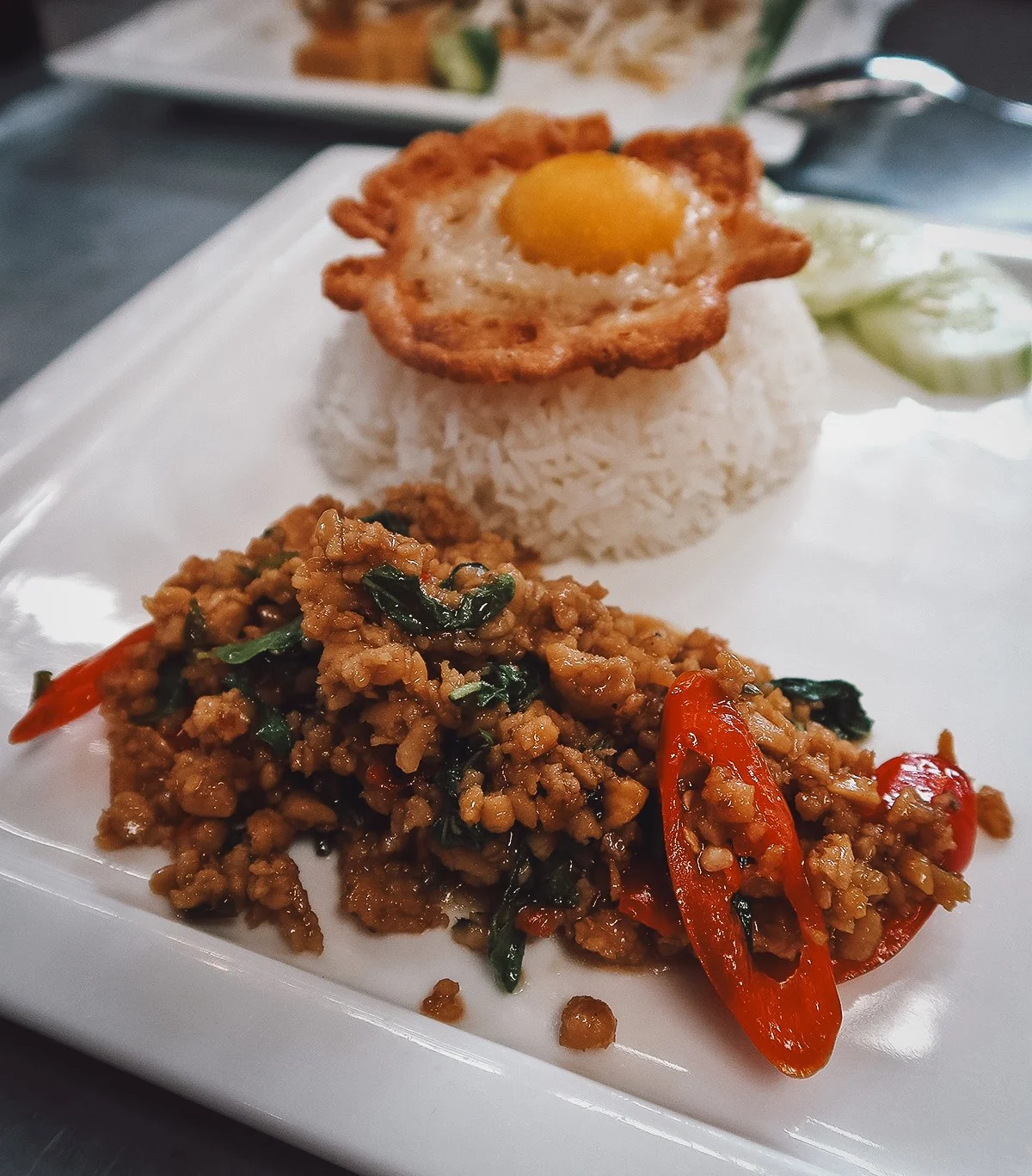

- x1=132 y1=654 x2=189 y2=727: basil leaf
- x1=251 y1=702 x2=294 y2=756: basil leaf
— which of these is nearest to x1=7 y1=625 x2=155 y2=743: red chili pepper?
x1=132 y1=654 x2=189 y2=727: basil leaf

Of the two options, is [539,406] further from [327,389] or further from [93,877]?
[93,877]

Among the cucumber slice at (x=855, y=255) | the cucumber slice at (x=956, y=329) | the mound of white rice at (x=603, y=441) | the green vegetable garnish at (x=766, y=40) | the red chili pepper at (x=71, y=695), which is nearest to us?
the red chili pepper at (x=71, y=695)

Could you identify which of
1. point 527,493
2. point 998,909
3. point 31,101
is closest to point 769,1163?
point 998,909

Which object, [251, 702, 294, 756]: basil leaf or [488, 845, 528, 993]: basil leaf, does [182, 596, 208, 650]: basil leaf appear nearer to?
[251, 702, 294, 756]: basil leaf

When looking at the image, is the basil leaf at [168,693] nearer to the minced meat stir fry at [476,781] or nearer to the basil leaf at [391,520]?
the minced meat stir fry at [476,781]

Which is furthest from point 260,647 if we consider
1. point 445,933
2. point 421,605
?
point 445,933

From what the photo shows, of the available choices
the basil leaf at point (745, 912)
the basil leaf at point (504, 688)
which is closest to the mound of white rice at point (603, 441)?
the basil leaf at point (504, 688)

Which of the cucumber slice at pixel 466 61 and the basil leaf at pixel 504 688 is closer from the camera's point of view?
the basil leaf at pixel 504 688
